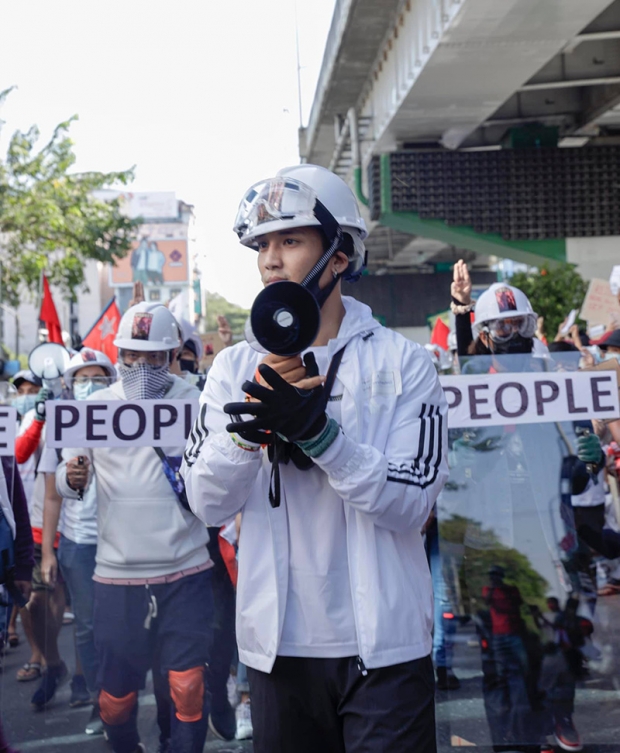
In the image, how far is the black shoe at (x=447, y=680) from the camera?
4863 mm

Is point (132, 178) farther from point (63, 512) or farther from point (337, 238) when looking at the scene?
point (337, 238)

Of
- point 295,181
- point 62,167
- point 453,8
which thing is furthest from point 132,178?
point 295,181

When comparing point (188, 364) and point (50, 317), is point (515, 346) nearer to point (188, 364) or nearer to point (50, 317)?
point (188, 364)

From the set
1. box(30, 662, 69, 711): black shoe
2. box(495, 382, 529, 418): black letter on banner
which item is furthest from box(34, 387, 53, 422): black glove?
box(495, 382, 529, 418): black letter on banner

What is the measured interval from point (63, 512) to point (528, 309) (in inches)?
114

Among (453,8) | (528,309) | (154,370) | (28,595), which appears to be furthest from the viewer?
(453,8)

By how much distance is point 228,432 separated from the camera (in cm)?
241

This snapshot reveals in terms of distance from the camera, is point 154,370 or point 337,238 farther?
point 154,370

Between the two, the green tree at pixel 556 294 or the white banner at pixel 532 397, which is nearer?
the white banner at pixel 532 397

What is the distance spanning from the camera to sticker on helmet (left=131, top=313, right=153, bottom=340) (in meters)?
4.79

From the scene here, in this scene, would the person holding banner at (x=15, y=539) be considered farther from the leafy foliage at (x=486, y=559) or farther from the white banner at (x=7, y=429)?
the leafy foliage at (x=486, y=559)

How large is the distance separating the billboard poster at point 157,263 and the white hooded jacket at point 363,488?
106 m

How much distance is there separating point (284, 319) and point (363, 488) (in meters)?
0.43

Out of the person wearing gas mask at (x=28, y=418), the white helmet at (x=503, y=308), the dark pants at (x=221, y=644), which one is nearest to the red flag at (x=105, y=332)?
the person wearing gas mask at (x=28, y=418)
